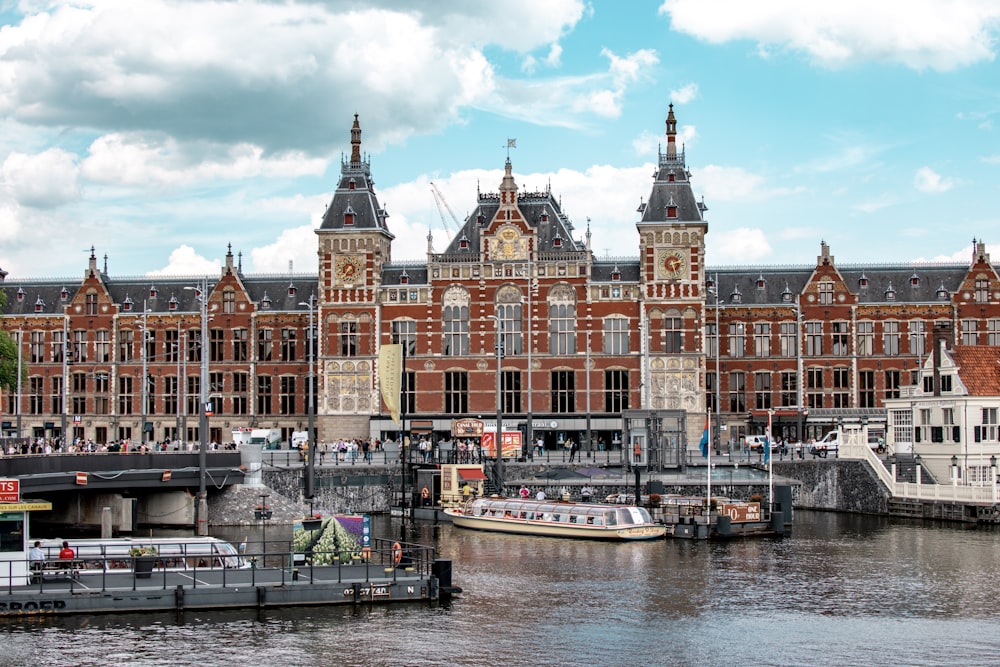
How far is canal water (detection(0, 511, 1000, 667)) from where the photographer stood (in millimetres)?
38375

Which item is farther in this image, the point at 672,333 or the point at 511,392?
the point at 511,392

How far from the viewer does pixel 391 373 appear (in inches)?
2987

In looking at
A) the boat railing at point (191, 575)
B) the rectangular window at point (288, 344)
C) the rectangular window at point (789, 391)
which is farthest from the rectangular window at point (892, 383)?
the boat railing at point (191, 575)

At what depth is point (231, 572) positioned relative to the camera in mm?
45406

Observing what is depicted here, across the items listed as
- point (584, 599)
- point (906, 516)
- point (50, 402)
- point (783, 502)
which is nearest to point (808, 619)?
point (584, 599)

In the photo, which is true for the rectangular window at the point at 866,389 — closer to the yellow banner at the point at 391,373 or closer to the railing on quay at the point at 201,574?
the yellow banner at the point at 391,373

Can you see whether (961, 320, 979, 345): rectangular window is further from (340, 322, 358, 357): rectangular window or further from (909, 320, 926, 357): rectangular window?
(340, 322, 358, 357): rectangular window

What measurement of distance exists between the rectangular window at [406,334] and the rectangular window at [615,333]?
1439 cm

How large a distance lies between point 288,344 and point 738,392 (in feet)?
117

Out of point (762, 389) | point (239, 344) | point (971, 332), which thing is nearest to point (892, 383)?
point (971, 332)

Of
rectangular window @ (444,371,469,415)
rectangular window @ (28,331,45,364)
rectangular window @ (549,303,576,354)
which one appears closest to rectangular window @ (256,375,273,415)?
rectangular window @ (444,371,469,415)

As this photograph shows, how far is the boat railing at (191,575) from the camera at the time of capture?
4341cm

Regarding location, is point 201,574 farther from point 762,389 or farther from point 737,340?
point 737,340

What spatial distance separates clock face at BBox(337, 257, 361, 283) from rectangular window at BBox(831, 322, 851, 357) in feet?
120
